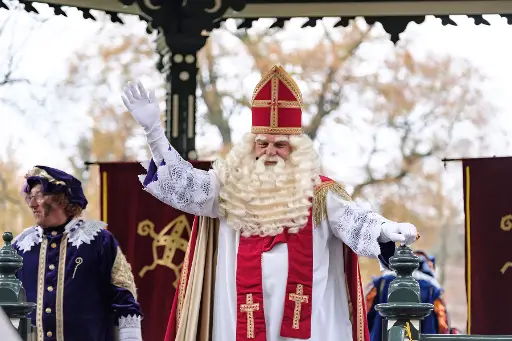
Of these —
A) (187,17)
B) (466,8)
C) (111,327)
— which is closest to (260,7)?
(187,17)

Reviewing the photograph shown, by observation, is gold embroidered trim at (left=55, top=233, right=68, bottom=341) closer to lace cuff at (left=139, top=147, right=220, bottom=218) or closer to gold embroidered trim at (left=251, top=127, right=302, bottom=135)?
lace cuff at (left=139, top=147, right=220, bottom=218)

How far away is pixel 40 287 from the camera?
8.23 meters

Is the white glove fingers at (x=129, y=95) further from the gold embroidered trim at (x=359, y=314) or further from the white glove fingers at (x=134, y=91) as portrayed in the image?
the gold embroidered trim at (x=359, y=314)

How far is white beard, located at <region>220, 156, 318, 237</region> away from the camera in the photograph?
7.80m

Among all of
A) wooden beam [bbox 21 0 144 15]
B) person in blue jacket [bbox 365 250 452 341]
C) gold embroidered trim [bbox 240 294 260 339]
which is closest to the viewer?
gold embroidered trim [bbox 240 294 260 339]

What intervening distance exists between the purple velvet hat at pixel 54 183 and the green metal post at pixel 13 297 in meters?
1.09

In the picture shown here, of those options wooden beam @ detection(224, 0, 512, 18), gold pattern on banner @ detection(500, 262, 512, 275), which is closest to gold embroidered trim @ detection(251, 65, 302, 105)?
wooden beam @ detection(224, 0, 512, 18)

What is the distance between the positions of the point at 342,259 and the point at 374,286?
345 centimetres

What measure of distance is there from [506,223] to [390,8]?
70.2 inches

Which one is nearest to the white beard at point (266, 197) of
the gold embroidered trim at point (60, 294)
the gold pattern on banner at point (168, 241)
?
the gold embroidered trim at point (60, 294)

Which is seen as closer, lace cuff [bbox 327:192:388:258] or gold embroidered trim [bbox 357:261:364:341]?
lace cuff [bbox 327:192:388:258]

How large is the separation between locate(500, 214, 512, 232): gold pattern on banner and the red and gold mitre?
332 cm

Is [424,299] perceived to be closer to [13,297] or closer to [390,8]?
[390,8]

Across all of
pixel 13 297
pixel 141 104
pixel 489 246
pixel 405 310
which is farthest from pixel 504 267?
pixel 13 297
